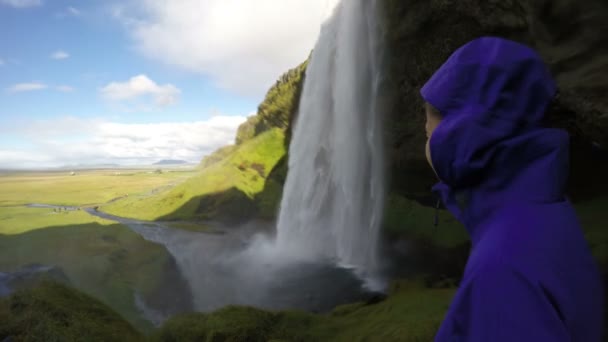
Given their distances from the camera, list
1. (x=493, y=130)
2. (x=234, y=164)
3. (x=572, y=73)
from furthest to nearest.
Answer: (x=234, y=164), (x=572, y=73), (x=493, y=130)

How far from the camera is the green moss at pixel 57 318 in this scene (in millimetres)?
6262

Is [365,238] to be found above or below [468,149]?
below

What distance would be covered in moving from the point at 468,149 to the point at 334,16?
21.0 meters

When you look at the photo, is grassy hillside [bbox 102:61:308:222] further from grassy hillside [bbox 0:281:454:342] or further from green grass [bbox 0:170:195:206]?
grassy hillside [bbox 0:281:454:342]

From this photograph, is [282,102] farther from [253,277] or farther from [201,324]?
[201,324]

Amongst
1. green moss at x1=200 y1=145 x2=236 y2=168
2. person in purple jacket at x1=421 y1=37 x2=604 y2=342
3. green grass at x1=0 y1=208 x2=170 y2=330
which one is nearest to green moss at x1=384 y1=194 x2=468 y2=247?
green grass at x1=0 y1=208 x2=170 y2=330

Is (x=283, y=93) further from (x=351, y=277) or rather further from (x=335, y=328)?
(x=335, y=328)

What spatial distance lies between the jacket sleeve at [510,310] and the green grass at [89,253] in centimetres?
1337

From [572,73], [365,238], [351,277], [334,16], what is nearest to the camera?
[572,73]

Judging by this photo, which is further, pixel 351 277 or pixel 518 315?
pixel 351 277

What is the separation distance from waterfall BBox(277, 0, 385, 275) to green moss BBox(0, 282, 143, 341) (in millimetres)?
10814

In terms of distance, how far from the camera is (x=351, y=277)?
15148 millimetres

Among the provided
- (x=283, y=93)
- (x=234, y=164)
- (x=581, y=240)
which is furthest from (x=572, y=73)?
(x=234, y=164)

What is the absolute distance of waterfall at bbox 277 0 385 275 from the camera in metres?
17.0
